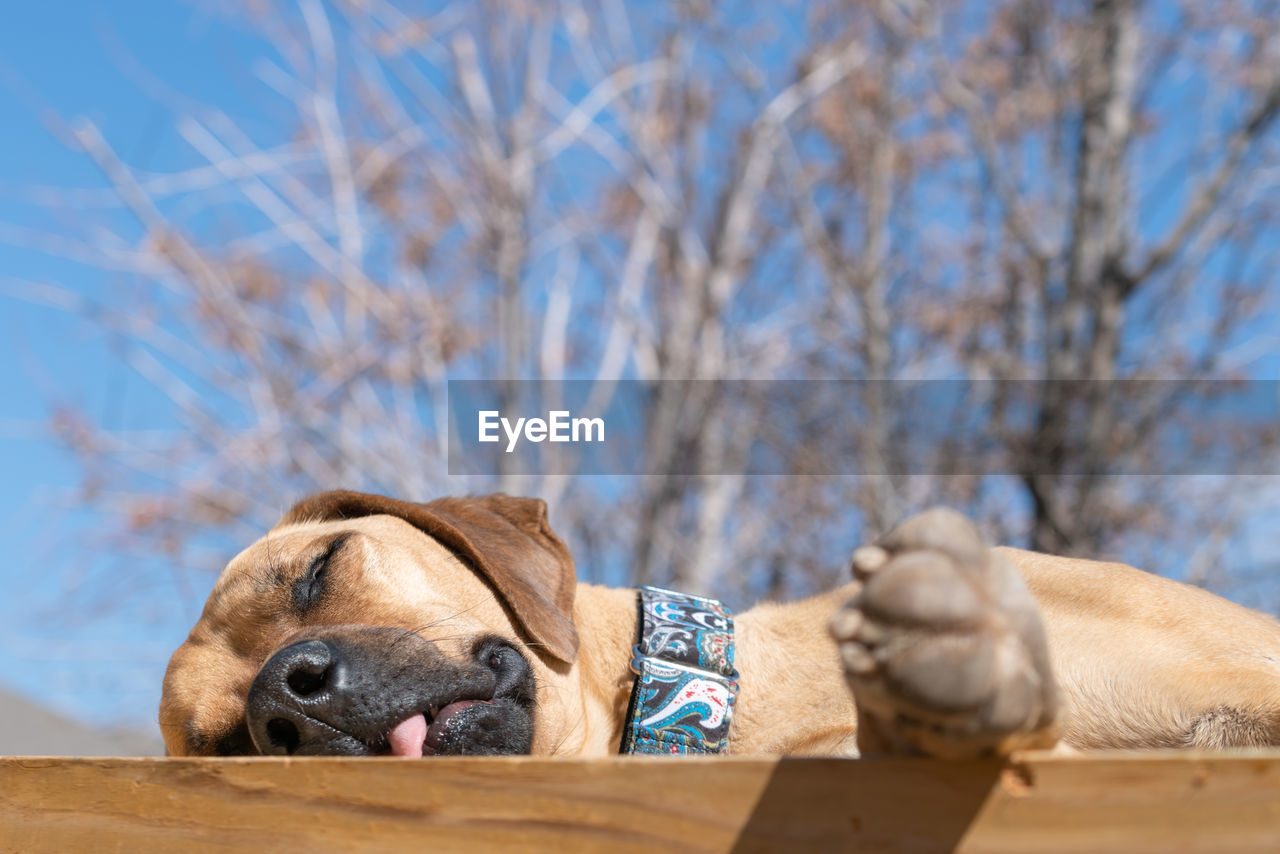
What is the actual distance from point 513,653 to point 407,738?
0.35 meters

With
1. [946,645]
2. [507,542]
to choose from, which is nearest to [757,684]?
[507,542]

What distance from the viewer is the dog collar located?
223 cm

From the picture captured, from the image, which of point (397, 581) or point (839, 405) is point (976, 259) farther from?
point (397, 581)

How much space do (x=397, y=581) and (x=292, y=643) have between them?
1.11ft

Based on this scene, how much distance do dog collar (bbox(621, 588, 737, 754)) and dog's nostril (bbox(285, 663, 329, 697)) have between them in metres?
0.67

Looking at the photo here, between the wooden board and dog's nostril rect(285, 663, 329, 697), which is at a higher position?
the wooden board

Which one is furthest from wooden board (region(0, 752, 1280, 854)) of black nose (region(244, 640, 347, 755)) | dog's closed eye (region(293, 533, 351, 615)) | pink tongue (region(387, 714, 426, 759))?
dog's closed eye (region(293, 533, 351, 615))

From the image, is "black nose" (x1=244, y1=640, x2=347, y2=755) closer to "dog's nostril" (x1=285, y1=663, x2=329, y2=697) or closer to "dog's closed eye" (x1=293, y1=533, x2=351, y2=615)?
"dog's nostril" (x1=285, y1=663, x2=329, y2=697)

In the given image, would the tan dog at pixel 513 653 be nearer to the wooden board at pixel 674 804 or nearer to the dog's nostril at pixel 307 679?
the dog's nostril at pixel 307 679

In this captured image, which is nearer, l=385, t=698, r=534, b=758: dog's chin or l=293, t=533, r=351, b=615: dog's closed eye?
l=385, t=698, r=534, b=758: dog's chin

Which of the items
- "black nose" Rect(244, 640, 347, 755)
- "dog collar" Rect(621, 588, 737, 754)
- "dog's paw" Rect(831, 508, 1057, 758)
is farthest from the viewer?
"dog collar" Rect(621, 588, 737, 754)

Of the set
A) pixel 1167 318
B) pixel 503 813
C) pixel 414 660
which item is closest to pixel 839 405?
pixel 1167 318

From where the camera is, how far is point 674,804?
3.90ft

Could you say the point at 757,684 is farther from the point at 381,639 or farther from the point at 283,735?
the point at 283,735
